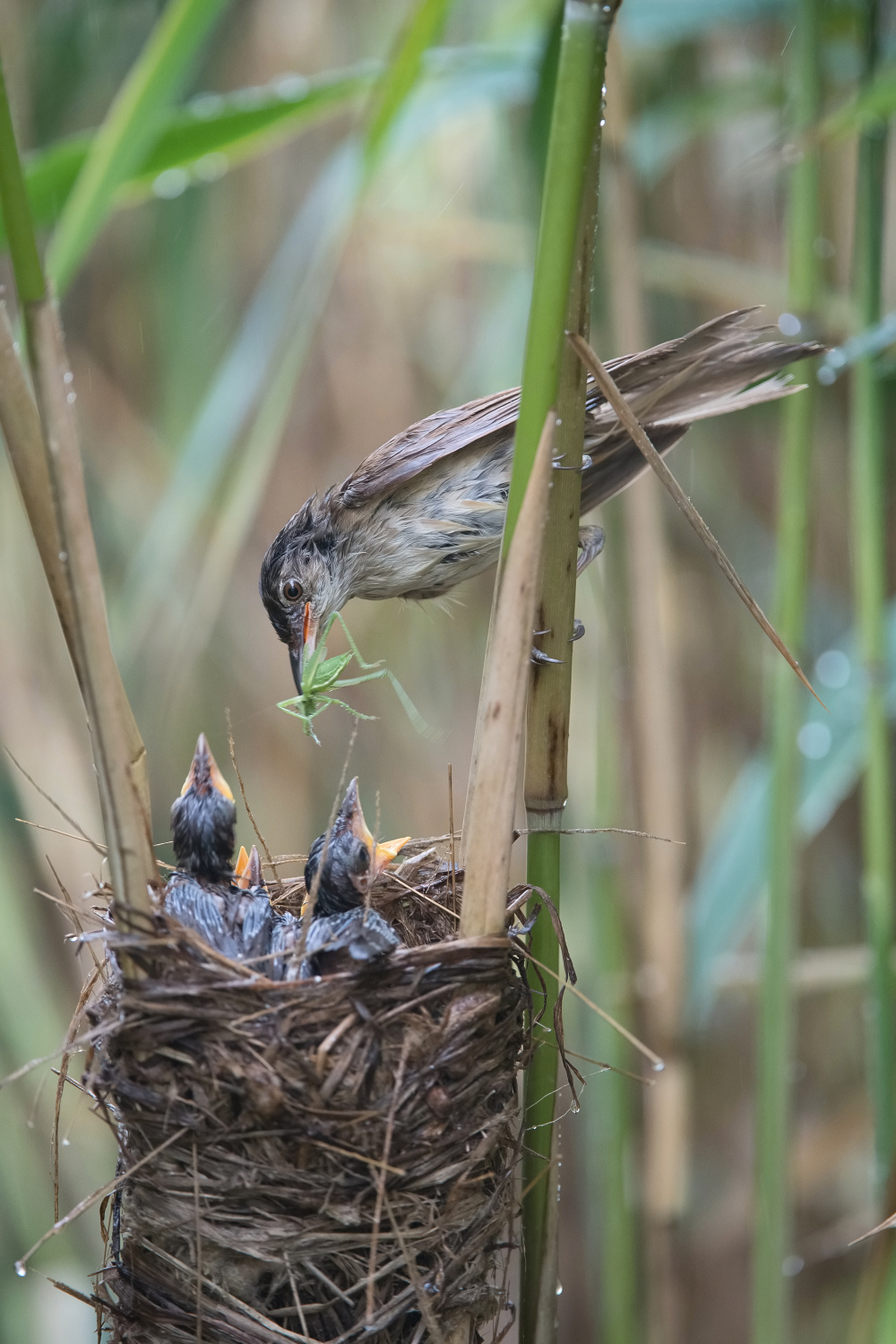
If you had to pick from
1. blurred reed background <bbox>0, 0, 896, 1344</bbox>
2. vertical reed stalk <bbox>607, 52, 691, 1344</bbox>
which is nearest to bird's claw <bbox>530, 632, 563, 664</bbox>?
blurred reed background <bbox>0, 0, 896, 1344</bbox>

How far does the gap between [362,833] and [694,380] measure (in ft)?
1.95

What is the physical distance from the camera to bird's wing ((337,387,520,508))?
3.99 ft

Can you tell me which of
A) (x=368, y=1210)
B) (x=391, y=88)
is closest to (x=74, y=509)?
(x=368, y=1210)

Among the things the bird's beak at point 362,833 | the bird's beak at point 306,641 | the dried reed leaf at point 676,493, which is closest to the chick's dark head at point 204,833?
the bird's beak at point 362,833

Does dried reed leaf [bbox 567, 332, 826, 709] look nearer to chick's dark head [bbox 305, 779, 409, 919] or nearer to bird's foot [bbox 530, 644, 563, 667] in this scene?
bird's foot [bbox 530, 644, 563, 667]

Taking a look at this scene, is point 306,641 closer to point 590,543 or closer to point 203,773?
point 203,773

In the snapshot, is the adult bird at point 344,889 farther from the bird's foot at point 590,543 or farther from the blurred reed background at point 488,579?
the blurred reed background at point 488,579

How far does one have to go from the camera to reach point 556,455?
76 cm

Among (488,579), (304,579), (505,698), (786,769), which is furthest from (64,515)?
(488,579)

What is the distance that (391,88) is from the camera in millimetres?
1079

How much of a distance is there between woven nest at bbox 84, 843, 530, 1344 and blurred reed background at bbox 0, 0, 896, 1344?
0.63m

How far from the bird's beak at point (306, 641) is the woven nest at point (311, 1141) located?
1.99 ft

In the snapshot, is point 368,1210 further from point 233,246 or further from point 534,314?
point 233,246

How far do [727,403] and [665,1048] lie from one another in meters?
1.02
